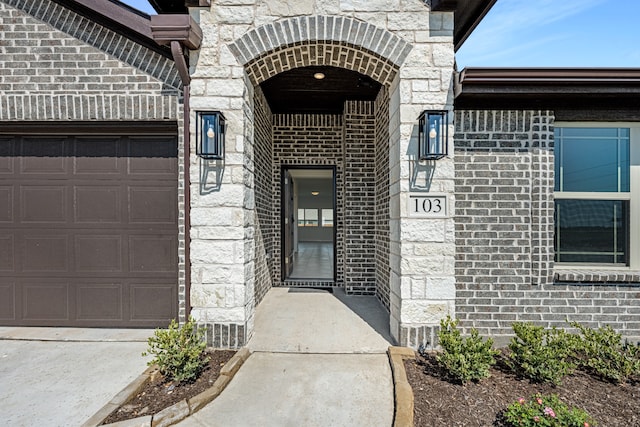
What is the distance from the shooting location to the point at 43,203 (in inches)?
149

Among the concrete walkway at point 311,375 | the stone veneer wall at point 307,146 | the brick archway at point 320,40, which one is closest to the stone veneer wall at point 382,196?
the concrete walkway at point 311,375

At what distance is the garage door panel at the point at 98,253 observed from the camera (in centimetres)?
373

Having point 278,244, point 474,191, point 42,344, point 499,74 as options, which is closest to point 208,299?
point 42,344

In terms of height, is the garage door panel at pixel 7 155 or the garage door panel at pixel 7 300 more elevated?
the garage door panel at pixel 7 155

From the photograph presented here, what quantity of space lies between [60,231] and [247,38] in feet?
10.7

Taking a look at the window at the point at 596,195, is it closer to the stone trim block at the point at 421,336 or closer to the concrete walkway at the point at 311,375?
the stone trim block at the point at 421,336

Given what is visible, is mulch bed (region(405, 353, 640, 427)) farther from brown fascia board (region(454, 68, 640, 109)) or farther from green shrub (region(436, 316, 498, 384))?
brown fascia board (region(454, 68, 640, 109))

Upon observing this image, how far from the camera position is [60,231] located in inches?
148

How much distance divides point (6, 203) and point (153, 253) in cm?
197

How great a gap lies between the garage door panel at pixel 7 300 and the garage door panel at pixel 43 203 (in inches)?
32.9

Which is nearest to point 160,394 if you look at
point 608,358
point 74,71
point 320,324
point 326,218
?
point 320,324

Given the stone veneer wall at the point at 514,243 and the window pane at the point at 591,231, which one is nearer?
the stone veneer wall at the point at 514,243

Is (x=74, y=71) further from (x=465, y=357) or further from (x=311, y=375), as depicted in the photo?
(x=465, y=357)

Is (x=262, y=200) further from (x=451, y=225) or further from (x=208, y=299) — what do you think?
(x=451, y=225)
